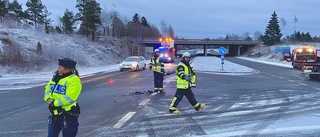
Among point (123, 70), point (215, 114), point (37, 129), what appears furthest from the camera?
point (123, 70)

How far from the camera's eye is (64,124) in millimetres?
4266

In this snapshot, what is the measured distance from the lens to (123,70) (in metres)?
30.0

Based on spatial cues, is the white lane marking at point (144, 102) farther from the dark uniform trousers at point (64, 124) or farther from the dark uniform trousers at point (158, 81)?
the dark uniform trousers at point (64, 124)

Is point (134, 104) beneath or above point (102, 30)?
beneath

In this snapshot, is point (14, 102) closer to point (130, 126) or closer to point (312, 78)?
point (130, 126)

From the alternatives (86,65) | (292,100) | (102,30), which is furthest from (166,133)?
(102,30)

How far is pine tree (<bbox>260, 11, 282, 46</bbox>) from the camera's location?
281ft

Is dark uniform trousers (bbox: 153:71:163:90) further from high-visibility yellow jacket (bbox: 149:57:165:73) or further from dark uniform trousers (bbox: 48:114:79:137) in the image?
dark uniform trousers (bbox: 48:114:79:137)

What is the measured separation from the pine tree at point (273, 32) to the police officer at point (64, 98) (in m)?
88.2

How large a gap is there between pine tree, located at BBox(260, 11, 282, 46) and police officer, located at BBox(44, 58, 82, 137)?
88.2m

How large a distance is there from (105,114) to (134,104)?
5.64 ft

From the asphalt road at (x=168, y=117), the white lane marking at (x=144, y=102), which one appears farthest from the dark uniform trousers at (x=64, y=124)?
the white lane marking at (x=144, y=102)

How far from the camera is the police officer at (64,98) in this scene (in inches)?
164

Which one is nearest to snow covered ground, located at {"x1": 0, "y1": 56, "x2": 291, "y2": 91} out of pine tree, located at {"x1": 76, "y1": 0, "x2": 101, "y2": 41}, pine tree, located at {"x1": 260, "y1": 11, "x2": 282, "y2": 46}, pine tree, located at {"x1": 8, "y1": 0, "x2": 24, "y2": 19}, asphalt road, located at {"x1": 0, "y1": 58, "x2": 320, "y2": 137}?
asphalt road, located at {"x1": 0, "y1": 58, "x2": 320, "y2": 137}
